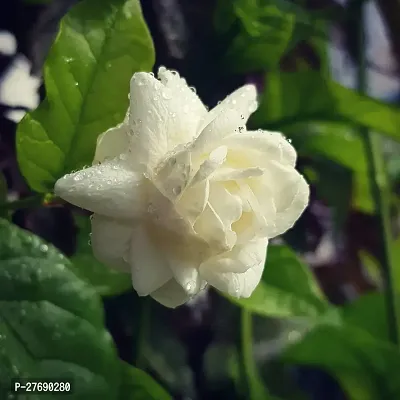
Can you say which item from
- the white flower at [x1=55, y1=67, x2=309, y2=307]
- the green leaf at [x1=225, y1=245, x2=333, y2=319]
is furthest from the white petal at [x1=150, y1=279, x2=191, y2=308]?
the green leaf at [x1=225, y1=245, x2=333, y2=319]

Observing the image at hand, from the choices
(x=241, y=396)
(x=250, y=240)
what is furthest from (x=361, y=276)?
(x=250, y=240)

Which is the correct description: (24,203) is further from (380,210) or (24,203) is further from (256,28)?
(380,210)

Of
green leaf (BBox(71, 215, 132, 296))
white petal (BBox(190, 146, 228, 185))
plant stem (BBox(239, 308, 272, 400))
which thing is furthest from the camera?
plant stem (BBox(239, 308, 272, 400))

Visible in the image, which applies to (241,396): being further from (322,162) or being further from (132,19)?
(132,19)

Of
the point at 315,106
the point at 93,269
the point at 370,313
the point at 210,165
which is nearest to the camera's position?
the point at 210,165

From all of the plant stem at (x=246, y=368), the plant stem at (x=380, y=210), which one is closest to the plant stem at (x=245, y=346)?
the plant stem at (x=246, y=368)

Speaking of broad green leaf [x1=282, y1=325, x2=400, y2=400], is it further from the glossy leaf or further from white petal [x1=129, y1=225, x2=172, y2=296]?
white petal [x1=129, y1=225, x2=172, y2=296]

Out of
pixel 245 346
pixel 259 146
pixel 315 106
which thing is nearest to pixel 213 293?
pixel 245 346
